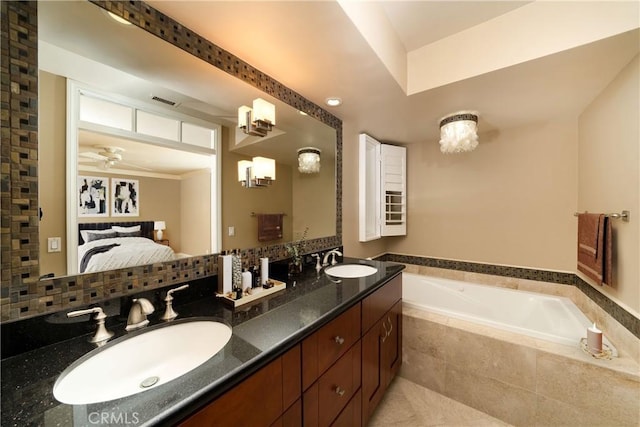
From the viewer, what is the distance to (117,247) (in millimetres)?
956

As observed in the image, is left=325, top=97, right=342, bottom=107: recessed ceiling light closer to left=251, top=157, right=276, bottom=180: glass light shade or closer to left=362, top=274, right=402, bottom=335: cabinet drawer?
left=251, top=157, right=276, bottom=180: glass light shade

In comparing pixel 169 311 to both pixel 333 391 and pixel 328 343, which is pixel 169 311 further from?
pixel 333 391

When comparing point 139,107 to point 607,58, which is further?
point 607,58

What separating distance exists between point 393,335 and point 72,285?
1840mm

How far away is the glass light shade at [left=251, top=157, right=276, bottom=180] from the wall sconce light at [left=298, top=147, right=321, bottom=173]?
28 cm

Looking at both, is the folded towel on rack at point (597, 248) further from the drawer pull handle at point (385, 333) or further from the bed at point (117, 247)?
the bed at point (117, 247)

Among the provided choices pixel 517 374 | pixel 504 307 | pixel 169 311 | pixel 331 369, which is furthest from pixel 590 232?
pixel 169 311

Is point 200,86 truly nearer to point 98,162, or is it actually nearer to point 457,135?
point 98,162

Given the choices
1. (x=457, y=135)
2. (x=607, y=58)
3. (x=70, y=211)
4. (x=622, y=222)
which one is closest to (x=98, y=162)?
(x=70, y=211)

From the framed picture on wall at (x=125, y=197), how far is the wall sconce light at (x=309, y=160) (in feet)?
3.57

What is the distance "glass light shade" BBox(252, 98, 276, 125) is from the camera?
1.41 m

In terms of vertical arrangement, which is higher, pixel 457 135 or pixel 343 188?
pixel 457 135

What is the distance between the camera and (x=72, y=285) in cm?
83

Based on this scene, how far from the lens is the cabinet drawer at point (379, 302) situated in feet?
4.55
